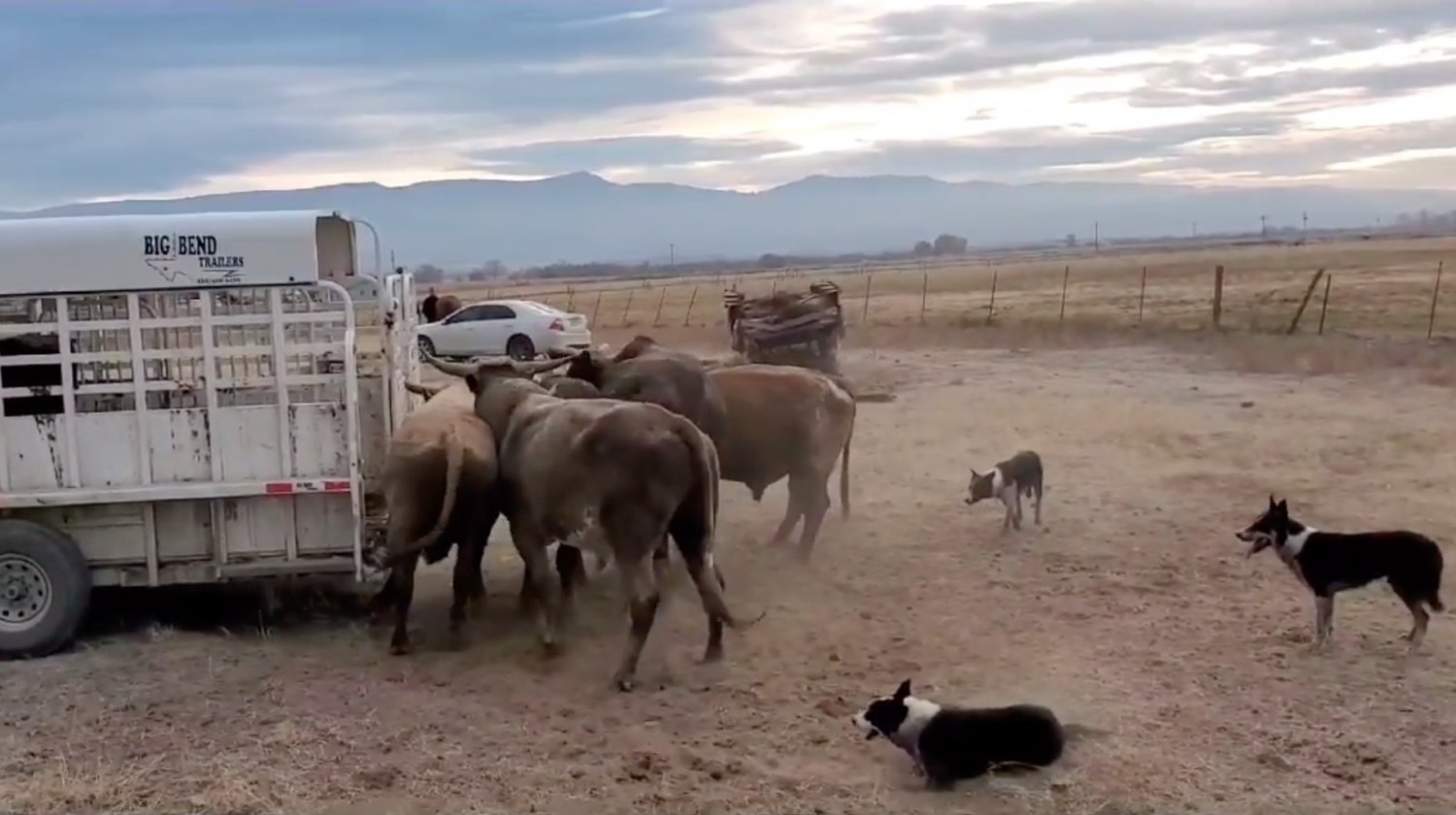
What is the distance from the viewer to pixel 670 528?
26.0 feet

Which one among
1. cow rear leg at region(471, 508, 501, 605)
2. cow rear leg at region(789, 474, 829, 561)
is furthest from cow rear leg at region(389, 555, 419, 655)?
cow rear leg at region(789, 474, 829, 561)

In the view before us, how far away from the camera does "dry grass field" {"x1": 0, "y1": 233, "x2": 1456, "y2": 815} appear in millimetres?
6121

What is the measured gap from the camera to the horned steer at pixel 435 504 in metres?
8.13

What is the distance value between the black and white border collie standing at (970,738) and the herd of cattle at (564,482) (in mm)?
1740

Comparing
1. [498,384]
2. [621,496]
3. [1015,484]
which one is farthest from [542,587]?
[1015,484]

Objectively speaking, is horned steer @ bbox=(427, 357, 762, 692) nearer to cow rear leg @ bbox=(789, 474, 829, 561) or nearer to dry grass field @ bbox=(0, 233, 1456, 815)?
dry grass field @ bbox=(0, 233, 1456, 815)

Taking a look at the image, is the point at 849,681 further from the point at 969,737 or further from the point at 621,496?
the point at 621,496

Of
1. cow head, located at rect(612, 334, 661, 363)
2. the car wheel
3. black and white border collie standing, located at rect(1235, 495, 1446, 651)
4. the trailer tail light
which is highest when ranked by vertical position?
cow head, located at rect(612, 334, 661, 363)

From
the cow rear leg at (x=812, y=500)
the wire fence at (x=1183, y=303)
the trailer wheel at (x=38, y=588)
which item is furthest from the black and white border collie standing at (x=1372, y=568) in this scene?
the wire fence at (x=1183, y=303)

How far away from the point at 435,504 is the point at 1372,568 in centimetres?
566

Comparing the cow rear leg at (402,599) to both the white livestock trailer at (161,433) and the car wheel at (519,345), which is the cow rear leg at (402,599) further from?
the car wheel at (519,345)

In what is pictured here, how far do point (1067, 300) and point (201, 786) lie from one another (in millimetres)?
40551

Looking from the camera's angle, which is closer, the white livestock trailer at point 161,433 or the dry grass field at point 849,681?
the dry grass field at point 849,681

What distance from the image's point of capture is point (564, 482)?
7.93m
